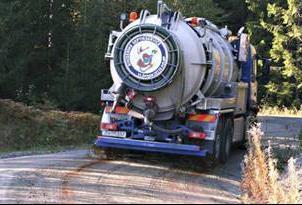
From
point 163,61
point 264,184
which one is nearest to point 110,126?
point 163,61

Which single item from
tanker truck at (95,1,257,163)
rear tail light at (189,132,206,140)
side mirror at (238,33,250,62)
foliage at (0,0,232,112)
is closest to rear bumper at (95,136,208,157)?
tanker truck at (95,1,257,163)

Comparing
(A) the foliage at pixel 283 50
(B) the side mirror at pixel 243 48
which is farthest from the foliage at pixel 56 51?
(A) the foliage at pixel 283 50

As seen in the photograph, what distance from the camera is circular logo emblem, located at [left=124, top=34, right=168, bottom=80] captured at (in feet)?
38.4

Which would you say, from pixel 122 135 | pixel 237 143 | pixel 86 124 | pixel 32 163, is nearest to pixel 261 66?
pixel 237 143

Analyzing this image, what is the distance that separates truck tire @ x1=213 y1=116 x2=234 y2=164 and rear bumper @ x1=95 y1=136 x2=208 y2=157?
629 mm

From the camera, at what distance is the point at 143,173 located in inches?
439

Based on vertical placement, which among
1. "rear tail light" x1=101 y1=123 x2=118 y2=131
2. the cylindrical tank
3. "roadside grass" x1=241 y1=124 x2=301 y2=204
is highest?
the cylindrical tank

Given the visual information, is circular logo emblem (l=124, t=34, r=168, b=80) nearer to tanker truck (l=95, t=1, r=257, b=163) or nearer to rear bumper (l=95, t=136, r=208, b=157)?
tanker truck (l=95, t=1, r=257, b=163)

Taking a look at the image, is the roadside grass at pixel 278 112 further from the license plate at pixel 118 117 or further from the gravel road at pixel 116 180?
the license plate at pixel 118 117

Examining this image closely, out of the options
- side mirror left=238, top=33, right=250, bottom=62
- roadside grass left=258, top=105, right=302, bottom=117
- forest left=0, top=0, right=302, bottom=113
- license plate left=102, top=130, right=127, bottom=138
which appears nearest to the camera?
license plate left=102, top=130, right=127, bottom=138

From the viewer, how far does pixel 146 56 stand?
38.8ft

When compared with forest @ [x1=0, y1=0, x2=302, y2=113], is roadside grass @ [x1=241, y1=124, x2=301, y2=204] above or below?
below

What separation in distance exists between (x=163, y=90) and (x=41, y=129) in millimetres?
6579

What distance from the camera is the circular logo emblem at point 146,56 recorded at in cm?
1172
